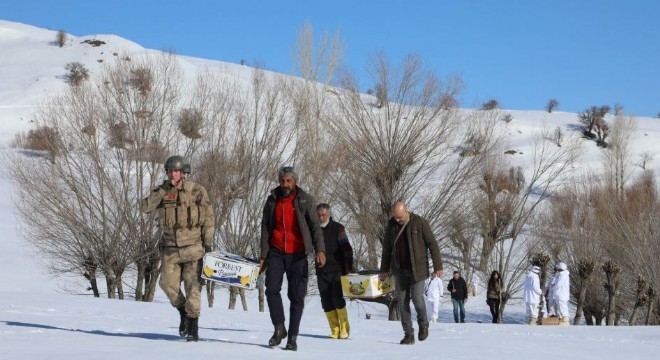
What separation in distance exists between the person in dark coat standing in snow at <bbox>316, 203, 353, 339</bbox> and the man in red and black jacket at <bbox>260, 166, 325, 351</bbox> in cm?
160

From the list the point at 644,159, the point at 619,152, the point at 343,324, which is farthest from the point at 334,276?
the point at 644,159

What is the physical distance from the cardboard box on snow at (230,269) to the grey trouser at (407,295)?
1921 millimetres

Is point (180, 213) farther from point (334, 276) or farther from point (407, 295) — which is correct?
point (407, 295)

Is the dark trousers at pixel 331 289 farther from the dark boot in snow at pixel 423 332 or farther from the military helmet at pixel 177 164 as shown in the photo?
the military helmet at pixel 177 164

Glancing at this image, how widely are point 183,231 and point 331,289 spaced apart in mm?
2391

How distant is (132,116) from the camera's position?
2975 cm

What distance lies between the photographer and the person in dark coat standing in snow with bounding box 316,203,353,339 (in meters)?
11.0

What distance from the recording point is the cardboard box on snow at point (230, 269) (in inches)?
370

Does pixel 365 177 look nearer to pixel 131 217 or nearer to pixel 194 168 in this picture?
pixel 194 168

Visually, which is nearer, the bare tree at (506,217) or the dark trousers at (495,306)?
the dark trousers at (495,306)

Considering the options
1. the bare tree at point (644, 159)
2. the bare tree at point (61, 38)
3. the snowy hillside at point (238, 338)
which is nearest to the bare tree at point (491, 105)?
the snowy hillside at point (238, 338)

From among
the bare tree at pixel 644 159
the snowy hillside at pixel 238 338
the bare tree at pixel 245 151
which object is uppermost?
the bare tree at pixel 644 159

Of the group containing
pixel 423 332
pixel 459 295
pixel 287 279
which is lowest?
pixel 459 295

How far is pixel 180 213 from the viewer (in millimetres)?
9305
